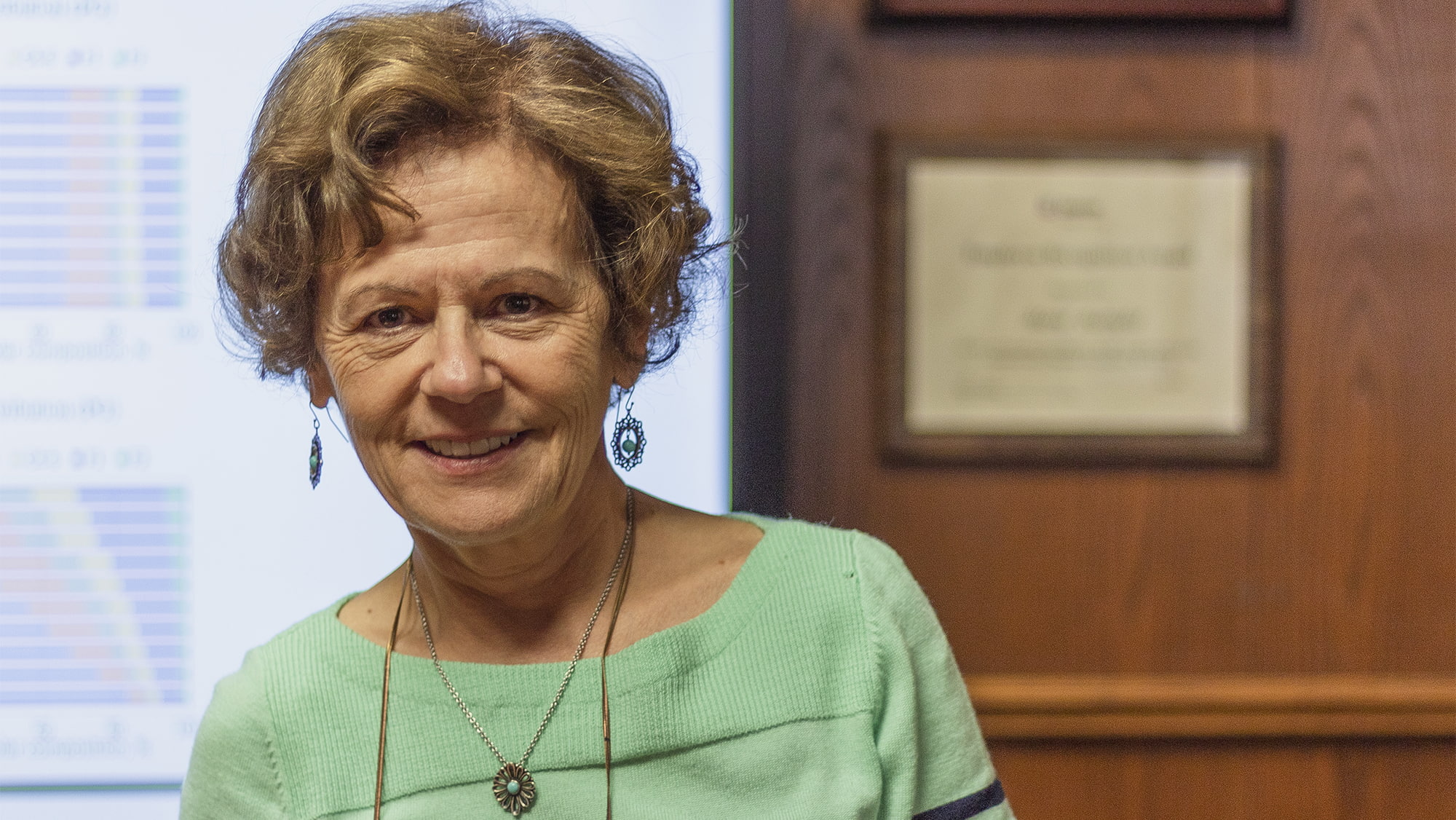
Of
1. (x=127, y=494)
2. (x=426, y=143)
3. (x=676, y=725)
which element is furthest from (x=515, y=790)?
(x=127, y=494)

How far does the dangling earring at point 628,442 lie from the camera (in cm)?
128

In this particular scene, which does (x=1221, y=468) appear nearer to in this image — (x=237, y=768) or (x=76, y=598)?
(x=237, y=768)

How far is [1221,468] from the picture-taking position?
2.01 meters

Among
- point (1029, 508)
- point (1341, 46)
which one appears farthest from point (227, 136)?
point (1341, 46)

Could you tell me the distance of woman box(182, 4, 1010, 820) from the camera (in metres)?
1.12

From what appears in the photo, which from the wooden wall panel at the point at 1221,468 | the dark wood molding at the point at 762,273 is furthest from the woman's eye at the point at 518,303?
the wooden wall panel at the point at 1221,468

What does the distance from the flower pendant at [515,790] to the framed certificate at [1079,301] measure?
95 centimetres

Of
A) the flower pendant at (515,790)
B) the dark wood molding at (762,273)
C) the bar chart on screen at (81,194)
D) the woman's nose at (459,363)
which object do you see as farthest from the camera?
the dark wood molding at (762,273)

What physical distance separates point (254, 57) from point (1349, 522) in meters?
1.85

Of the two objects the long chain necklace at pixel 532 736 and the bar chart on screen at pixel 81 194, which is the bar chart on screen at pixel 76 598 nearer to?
the bar chart on screen at pixel 81 194

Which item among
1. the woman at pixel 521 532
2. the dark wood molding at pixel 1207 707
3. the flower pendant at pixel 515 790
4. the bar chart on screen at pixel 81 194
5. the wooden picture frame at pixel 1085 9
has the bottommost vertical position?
the dark wood molding at pixel 1207 707

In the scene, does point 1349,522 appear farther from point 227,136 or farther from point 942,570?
point 227,136

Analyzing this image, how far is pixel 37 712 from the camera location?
67.9 inches

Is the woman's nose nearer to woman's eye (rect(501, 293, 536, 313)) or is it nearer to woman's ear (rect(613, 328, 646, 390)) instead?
woman's eye (rect(501, 293, 536, 313))
